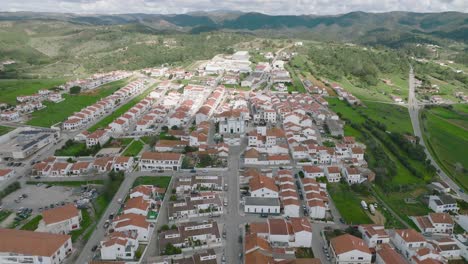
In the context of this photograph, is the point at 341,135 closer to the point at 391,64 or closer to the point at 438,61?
the point at 391,64

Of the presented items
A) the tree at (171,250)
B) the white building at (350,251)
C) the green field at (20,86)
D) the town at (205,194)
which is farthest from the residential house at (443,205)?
the green field at (20,86)

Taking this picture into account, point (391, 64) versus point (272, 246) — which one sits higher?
point (391, 64)

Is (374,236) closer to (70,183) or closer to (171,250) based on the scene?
(171,250)

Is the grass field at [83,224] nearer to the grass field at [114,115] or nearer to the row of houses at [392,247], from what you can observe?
the row of houses at [392,247]

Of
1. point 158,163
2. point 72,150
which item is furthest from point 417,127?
point 72,150

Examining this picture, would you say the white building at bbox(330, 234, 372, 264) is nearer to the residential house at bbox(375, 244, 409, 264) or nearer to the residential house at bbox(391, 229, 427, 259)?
the residential house at bbox(375, 244, 409, 264)

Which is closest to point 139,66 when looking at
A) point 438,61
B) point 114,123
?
point 114,123

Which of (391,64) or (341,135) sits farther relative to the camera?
(391,64)
